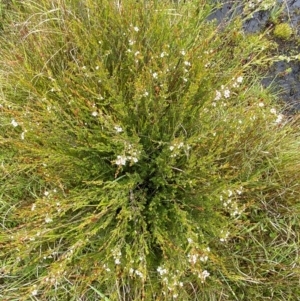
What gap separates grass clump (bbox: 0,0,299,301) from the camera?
1.83 m

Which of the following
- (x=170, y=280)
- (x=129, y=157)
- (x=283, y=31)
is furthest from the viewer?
(x=283, y=31)

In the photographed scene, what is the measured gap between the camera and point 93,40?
2.04 metres

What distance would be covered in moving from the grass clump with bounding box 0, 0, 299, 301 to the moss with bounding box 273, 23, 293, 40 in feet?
1.36

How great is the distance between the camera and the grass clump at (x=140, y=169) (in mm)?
1833

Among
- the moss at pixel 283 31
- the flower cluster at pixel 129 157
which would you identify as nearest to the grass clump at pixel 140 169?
the flower cluster at pixel 129 157

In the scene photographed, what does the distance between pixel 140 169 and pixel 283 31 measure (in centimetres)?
162

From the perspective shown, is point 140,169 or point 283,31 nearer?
point 140,169

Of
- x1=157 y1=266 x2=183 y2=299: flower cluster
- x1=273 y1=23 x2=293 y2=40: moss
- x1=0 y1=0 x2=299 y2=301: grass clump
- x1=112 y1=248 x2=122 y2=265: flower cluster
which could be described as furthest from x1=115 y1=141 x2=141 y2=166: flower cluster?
x1=273 y1=23 x2=293 y2=40: moss

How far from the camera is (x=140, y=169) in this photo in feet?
6.58

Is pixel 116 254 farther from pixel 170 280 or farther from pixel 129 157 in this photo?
pixel 129 157

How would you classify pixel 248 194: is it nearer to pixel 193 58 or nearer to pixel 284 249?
pixel 284 249

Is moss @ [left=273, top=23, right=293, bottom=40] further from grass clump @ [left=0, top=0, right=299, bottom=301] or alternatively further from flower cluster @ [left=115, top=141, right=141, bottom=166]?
flower cluster @ [left=115, top=141, right=141, bottom=166]

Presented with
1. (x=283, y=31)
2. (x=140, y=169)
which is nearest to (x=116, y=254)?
(x=140, y=169)

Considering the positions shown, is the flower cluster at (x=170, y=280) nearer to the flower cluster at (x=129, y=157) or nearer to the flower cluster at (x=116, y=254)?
the flower cluster at (x=116, y=254)
